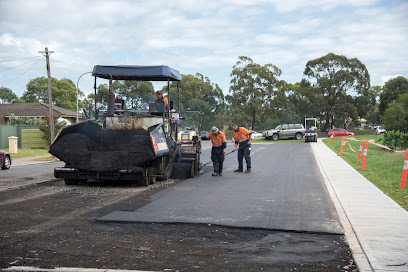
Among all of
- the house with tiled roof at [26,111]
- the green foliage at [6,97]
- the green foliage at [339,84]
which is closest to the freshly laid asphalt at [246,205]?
the house with tiled roof at [26,111]

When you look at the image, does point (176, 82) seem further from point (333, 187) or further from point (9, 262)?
point (9, 262)

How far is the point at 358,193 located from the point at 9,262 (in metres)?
7.91

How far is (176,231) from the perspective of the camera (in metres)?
6.54

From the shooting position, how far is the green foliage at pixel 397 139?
86.7ft

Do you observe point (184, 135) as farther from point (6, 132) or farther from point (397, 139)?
point (6, 132)

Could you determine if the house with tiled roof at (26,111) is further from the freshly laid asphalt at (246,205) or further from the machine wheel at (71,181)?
the freshly laid asphalt at (246,205)

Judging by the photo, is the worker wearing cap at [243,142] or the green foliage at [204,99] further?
the green foliage at [204,99]

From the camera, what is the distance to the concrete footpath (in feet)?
17.2

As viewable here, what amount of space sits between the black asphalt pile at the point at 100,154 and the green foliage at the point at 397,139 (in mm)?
19516

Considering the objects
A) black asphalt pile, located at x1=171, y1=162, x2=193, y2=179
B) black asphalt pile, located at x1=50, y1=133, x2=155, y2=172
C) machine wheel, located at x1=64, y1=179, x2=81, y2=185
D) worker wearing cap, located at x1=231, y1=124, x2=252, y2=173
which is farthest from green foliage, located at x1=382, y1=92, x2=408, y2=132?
machine wheel, located at x1=64, y1=179, x2=81, y2=185

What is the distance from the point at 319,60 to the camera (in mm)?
66000

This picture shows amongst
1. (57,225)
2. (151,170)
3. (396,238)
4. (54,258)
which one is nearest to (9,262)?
(54,258)

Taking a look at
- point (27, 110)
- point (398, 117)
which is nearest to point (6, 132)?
point (27, 110)

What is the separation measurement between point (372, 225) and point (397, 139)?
70.5ft
